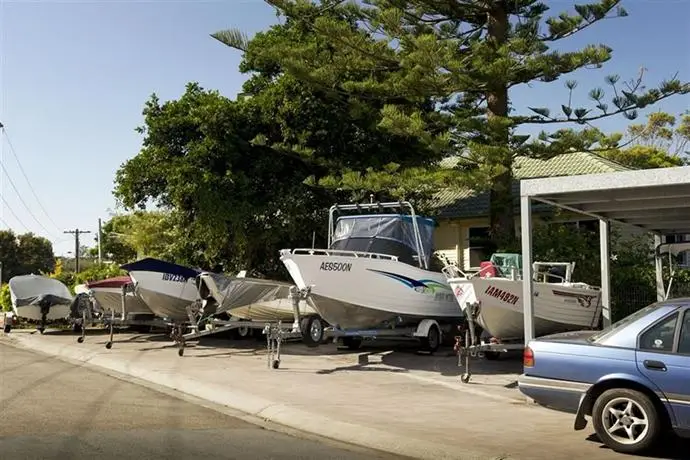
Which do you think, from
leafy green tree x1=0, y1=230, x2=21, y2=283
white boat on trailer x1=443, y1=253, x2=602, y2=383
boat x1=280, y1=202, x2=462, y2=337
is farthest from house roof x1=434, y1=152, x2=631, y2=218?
leafy green tree x1=0, y1=230, x2=21, y2=283

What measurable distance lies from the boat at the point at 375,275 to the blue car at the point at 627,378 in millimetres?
5975

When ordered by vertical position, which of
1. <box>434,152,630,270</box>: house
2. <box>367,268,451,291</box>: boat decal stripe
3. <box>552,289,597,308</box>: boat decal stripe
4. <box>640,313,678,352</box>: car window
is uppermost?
<box>434,152,630,270</box>: house

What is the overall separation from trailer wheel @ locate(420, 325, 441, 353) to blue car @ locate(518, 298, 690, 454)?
722 cm

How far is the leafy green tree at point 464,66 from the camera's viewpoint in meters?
17.6

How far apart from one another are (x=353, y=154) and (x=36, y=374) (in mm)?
10840

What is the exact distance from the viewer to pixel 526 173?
1072 inches

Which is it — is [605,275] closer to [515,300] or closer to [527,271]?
[515,300]

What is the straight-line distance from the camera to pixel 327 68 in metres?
19.0

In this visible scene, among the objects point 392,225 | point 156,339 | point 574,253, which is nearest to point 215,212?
point 156,339

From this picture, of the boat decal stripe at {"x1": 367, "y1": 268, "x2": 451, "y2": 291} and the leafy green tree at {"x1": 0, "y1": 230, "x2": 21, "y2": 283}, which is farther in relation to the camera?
the leafy green tree at {"x1": 0, "y1": 230, "x2": 21, "y2": 283}

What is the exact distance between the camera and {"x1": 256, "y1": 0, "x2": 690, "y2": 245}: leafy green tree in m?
17.6

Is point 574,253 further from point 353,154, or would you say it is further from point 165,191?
point 165,191

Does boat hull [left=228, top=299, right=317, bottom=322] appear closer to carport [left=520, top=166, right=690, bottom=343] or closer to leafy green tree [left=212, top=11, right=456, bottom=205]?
leafy green tree [left=212, top=11, right=456, bottom=205]

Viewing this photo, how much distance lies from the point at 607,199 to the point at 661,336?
4.00m
